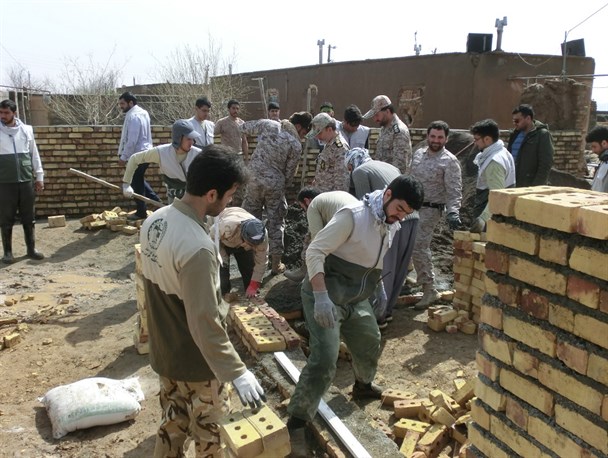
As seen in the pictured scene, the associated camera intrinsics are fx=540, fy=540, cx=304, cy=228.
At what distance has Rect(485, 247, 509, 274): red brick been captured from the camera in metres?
2.03

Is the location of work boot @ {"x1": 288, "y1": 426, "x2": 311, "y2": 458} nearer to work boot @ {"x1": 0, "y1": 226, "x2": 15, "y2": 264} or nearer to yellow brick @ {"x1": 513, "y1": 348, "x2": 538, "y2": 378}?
yellow brick @ {"x1": 513, "y1": 348, "x2": 538, "y2": 378}

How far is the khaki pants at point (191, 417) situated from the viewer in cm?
249

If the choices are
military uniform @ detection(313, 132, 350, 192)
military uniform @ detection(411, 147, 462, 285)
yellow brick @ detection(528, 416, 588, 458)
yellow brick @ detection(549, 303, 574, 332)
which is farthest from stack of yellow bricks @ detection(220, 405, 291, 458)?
military uniform @ detection(313, 132, 350, 192)

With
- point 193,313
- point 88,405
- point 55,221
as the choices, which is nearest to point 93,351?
point 88,405

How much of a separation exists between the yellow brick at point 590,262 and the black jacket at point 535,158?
449cm

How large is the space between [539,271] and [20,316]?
4.79 meters

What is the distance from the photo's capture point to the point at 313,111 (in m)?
20.4

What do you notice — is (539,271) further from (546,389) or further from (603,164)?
(603,164)

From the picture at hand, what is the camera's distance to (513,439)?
6.64 ft

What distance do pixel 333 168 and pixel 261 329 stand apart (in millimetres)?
2265

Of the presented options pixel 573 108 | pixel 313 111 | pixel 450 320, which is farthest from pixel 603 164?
pixel 313 111

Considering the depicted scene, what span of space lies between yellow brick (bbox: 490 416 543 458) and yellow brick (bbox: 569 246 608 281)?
0.69 m

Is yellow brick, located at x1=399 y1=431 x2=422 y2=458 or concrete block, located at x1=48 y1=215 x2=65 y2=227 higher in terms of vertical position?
concrete block, located at x1=48 y1=215 x2=65 y2=227

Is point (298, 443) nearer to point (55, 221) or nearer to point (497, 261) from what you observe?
point (497, 261)
